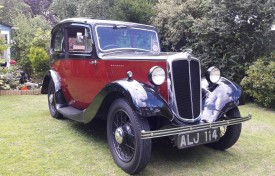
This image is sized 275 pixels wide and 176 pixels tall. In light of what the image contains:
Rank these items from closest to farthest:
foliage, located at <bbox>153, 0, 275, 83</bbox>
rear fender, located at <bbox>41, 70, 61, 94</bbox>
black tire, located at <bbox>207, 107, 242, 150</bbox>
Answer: black tire, located at <bbox>207, 107, 242, 150</bbox>, rear fender, located at <bbox>41, 70, 61, 94</bbox>, foliage, located at <bbox>153, 0, 275, 83</bbox>

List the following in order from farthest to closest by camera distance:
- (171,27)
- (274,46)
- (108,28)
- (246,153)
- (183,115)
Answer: (171,27) < (274,46) < (108,28) < (246,153) < (183,115)

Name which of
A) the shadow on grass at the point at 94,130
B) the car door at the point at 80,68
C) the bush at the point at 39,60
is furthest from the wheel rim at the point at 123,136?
the bush at the point at 39,60

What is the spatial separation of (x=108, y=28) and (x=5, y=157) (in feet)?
7.86

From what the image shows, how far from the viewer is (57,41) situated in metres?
5.82

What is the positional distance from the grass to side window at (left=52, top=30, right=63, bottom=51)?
1.45 m

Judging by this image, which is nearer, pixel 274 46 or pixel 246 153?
pixel 246 153

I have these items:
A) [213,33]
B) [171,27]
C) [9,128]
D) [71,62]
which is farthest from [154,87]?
[171,27]

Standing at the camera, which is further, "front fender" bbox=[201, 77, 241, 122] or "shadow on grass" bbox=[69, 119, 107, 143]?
"shadow on grass" bbox=[69, 119, 107, 143]

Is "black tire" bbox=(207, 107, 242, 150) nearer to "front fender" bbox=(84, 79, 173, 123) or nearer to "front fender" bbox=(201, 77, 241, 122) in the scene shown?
"front fender" bbox=(201, 77, 241, 122)

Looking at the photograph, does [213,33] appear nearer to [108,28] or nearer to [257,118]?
[257,118]

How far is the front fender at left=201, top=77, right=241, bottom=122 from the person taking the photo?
375cm

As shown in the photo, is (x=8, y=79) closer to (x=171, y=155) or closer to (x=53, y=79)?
(x=53, y=79)

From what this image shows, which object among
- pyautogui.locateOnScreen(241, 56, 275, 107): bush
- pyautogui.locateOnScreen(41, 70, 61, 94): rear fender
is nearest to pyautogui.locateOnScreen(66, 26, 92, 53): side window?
pyautogui.locateOnScreen(41, 70, 61, 94): rear fender

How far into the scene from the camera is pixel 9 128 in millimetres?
5051
